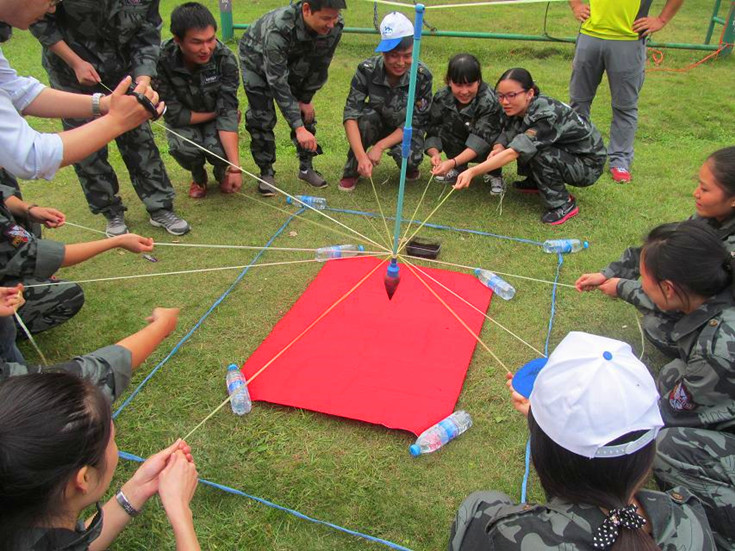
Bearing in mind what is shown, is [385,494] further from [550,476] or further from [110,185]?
[110,185]

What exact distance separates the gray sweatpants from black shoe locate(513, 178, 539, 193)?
0.79m

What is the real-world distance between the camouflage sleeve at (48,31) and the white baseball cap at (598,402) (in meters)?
3.83

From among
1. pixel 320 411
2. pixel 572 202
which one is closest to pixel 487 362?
pixel 320 411

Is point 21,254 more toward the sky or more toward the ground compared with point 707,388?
more toward the sky

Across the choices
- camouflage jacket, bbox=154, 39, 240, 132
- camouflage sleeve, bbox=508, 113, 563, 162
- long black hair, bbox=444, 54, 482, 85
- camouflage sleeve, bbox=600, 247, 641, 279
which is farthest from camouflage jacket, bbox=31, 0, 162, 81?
camouflage sleeve, bbox=600, 247, 641, 279

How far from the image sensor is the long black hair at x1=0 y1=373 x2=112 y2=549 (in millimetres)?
1382

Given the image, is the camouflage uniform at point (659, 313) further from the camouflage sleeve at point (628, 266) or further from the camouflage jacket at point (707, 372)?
the camouflage jacket at point (707, 372)

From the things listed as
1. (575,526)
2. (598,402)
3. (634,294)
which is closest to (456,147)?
(634,294)

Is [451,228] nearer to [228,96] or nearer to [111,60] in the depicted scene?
[228,96]

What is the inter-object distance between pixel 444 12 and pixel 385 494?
11335 mm

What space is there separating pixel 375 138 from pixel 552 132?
163cm

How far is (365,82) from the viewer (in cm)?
500

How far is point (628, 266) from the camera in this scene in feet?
11.1

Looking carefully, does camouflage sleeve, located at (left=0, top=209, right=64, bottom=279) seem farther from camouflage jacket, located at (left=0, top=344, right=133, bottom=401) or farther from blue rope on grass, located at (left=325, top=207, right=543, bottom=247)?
blue rope on grass, located at (left=325, top=207, right=543, bottom=247)
